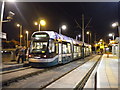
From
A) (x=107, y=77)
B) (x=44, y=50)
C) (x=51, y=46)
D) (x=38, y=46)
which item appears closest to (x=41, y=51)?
(x=44, y=50)

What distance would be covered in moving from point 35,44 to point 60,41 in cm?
317

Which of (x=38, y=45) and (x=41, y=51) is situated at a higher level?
(x=38, y=45)

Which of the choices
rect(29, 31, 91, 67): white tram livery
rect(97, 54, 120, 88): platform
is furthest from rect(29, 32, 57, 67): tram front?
rect(97, 54, 120, 88): platform

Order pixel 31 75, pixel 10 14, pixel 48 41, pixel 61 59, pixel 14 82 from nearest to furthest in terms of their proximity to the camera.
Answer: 1. pixel 14 82
2. pixel 31 75
3. pixel 10 14
4. pixel 48 41
5. pixel 61 59

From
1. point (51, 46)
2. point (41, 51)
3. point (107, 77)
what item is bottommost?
point (107, 77)

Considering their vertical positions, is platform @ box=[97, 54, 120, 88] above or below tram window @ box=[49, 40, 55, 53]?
below

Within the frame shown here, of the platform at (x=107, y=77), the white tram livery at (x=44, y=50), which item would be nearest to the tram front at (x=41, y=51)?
the white tram livery at (x=44, y=50)

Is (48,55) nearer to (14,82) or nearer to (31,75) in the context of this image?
(31,75)

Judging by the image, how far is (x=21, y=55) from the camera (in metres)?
17.8

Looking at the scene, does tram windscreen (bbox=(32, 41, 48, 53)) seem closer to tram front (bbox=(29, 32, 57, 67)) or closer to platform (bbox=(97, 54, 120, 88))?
tram front (bbox=(29, 32, 57, 67))

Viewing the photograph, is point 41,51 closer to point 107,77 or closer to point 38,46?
point 38,46

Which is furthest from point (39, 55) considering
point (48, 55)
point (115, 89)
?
point (115, 89)

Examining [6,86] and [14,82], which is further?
[14,82]

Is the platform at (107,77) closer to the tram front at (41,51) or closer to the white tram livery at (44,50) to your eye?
the white tram livery at (44,50)
